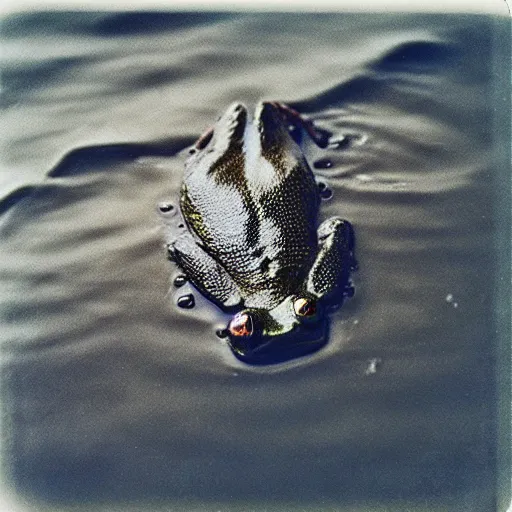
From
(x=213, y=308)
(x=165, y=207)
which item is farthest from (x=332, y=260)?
(x=165, y=207)

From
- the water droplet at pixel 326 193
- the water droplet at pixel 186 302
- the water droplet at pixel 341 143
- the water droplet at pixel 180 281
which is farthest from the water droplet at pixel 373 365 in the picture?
the water droplet at pixel 341 143

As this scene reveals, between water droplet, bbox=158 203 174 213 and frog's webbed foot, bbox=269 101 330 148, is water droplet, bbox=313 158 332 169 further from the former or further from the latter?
water droplet, bbox=158 203 174 213

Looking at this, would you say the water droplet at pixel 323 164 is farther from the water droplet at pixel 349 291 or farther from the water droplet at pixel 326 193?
the water droplet at pixel 349 291

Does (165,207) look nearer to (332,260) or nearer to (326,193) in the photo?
(326,193)

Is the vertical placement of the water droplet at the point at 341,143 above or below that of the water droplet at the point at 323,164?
above

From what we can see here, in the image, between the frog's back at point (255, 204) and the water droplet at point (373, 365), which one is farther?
the frog's back at point (255, 204)

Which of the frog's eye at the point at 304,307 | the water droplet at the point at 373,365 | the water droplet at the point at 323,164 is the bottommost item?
the water droplet at the point at 373,365
